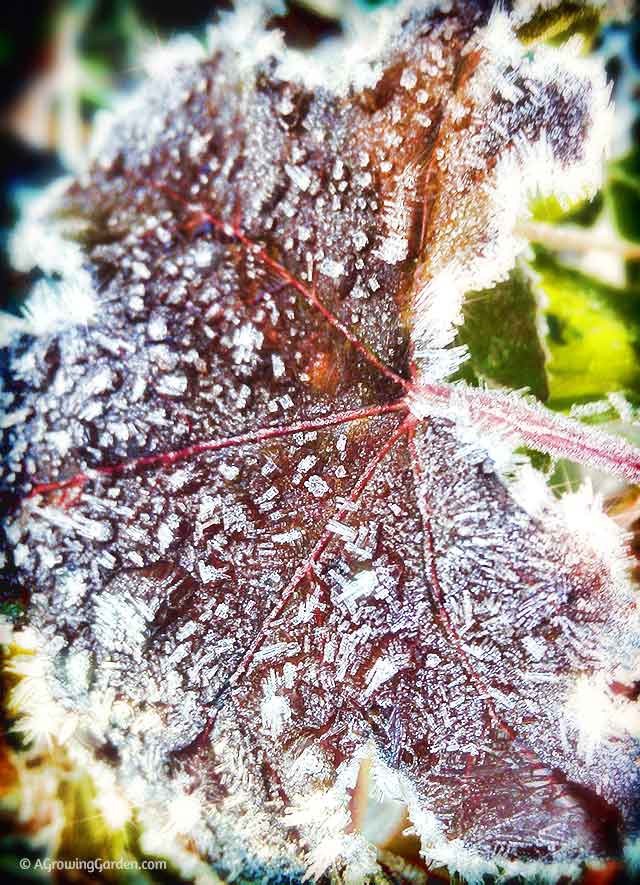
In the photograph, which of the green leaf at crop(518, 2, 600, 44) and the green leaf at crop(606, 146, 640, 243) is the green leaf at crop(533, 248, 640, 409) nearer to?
the green leaf at crop(606, 146, 640, 243)

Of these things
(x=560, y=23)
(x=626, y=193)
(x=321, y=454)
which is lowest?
(x=321, y=454)

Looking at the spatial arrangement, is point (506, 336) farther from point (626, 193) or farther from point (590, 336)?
point (626, 193)

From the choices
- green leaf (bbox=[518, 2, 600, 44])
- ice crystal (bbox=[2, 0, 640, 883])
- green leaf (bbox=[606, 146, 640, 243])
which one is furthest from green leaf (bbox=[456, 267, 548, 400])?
green leaf (bbox=[518, 2, 600, 44])

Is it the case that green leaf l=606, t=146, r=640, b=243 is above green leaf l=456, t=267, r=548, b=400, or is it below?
above

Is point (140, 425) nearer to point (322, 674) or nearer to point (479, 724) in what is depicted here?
point (322, 674)

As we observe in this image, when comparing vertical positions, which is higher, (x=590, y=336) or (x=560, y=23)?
(x=560, y=23)

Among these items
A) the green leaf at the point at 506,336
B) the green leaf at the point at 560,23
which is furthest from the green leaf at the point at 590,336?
the green leaf at the point at 560,23

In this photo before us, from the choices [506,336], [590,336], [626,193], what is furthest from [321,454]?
[626,193]
